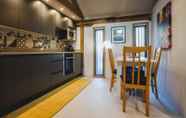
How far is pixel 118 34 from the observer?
5137 millimetres

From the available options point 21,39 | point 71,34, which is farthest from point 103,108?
point 71,34

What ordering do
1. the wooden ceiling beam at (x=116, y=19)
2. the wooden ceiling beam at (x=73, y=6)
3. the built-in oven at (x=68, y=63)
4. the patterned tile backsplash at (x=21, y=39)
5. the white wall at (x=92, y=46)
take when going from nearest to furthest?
the patterned tile backsplash at (x=21, y=39) < the wooden ceiling beam at (x=73, y=6) < the built-in oven at (x=68, y=63) < the wooden ceiling beam at (x=116, y=19) < the white wall at (x=92, y=46)

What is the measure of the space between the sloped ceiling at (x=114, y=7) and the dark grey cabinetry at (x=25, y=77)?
2.06 metres

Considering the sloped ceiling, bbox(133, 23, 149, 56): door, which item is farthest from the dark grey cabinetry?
bbox(133, 23, 149, 56): door

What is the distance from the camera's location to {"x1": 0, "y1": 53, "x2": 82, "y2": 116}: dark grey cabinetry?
206 centimetres

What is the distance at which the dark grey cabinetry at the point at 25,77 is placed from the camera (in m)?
2.06

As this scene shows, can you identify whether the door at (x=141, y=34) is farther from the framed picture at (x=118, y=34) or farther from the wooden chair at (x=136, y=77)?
the wooden chair at (x=136, y=77)

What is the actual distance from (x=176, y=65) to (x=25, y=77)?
2513mm

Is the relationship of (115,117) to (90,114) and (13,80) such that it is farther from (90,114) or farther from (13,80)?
(13,80)

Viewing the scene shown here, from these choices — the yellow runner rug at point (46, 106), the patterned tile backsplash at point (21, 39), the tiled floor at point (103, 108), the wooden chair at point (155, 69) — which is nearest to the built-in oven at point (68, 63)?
the patterned tile backsplash at point (21, 39)

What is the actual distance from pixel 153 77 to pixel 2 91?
2740 mm

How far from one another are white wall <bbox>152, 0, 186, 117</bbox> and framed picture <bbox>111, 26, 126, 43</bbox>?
2.19 meters

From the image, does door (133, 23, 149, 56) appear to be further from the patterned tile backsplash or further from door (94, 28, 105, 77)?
the patterned tile backsplash

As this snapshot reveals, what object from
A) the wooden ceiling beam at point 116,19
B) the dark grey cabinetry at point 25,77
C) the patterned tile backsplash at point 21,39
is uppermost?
the wooden ceiling beam at point 116,19
